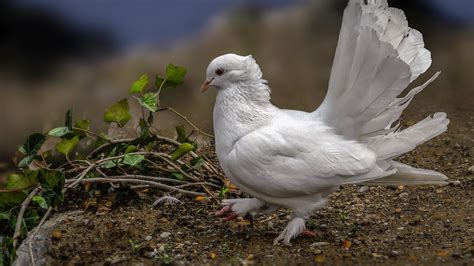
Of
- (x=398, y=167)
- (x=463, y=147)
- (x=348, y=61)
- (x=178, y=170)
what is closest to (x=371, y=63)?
(x=348, y=61)

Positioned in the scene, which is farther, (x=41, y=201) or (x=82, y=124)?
(x=82, y=124)

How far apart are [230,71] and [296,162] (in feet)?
2.30

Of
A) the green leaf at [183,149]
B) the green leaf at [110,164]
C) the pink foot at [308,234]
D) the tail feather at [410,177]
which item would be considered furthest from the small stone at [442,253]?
the green leaf at [110,164]

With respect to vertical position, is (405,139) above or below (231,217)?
above

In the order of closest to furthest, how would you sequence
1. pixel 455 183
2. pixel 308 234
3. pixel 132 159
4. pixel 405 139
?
pixel 405 139, pixel 308 234, pixel 132 159, pixel 455 183

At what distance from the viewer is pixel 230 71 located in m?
4.80

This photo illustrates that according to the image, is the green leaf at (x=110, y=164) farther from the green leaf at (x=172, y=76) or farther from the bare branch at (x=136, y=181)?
the green leaf at (x=172, y=76)

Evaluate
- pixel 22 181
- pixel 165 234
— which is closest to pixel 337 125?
pixel 165 234

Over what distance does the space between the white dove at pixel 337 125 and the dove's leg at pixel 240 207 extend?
9 centimetres

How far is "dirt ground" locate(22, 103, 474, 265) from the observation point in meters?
4.74

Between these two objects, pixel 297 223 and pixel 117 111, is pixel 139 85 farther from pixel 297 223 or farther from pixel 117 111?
pixel 297 223

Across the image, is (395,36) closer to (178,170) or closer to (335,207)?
(335,207)

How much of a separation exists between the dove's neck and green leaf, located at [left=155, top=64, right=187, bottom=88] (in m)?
0.76

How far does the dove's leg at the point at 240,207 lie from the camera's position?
4.96m
